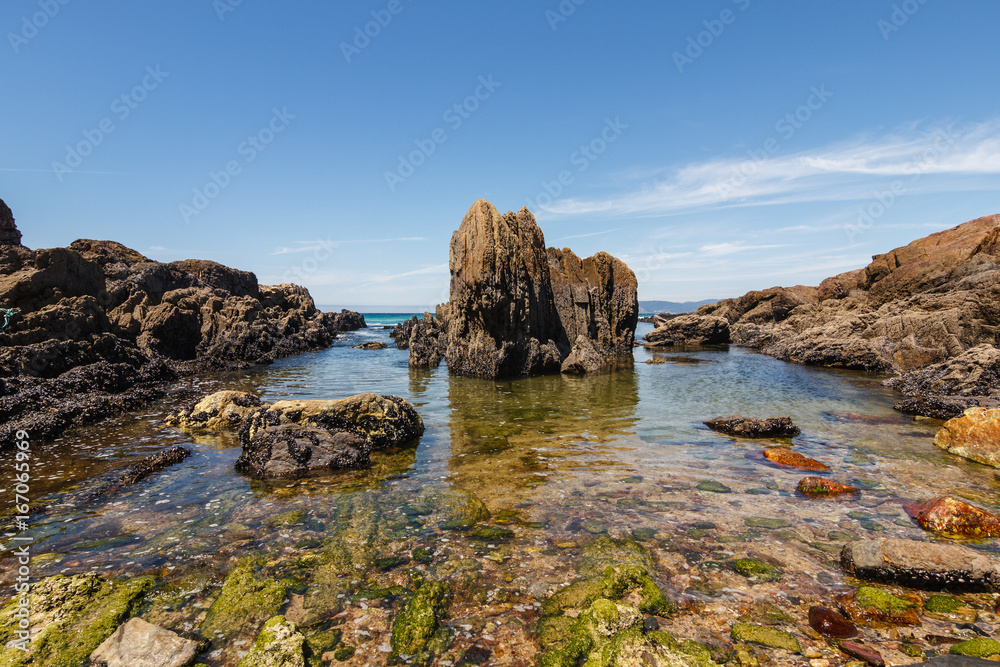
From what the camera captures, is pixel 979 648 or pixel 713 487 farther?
pixel 713 487

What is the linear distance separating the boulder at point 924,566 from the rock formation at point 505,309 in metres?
19.2

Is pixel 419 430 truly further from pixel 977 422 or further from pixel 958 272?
pixel 958 272

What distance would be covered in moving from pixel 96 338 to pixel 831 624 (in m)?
25.6

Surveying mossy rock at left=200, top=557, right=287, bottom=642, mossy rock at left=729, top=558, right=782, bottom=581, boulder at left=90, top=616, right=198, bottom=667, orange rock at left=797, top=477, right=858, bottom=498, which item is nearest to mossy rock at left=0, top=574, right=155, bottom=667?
boulder at left=90, top=616, right=198, bottom=667

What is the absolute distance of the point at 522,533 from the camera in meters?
7.05

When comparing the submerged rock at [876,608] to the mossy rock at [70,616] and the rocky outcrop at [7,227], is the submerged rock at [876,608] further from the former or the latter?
the rocky outcrop at [7,227]

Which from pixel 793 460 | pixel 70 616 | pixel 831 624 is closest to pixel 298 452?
pixel 70 616

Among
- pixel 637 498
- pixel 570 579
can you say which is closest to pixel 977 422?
pixel 637 498

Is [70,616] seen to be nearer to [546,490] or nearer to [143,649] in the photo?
[143,649]

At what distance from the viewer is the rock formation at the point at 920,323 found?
1778 centimetres

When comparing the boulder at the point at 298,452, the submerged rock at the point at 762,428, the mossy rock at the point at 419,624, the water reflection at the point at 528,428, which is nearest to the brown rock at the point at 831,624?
the mossy rock at the point at 419,624

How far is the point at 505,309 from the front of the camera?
80.2ft

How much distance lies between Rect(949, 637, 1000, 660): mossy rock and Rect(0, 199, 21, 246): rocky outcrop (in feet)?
154

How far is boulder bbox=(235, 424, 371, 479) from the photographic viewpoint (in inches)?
397
